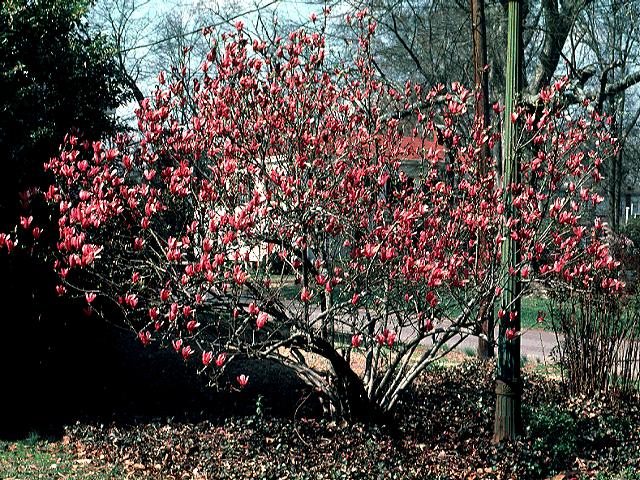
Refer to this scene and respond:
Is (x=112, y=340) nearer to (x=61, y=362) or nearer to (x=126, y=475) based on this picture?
(x=61, y=362)

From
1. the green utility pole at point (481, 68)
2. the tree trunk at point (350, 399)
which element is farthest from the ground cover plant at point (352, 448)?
the green utility pole at point (481, 68)

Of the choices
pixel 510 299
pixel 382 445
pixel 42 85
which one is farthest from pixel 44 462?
pixel 510 299

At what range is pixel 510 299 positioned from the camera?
5449 millimetres

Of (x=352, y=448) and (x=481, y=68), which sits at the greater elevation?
(x=481, y=68)

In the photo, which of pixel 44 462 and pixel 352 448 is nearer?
pixel 352 448

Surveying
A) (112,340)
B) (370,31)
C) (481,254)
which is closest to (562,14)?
(370,31)

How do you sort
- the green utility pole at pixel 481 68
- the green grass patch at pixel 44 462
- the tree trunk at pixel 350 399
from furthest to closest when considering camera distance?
the green utility pole at pixel 481 68 < the tree trunk at pixel 350 399 < the green grass patch at pixel 44 462

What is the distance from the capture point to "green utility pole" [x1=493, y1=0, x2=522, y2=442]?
5461 millimetres

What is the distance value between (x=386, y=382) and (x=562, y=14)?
37.3 feet

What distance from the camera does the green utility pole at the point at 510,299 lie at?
5461mm

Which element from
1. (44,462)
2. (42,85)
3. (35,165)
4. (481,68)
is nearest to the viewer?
(44,462)

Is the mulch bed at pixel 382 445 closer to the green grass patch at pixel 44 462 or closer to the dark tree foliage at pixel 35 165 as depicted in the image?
the green grass patch at pixel 44 462

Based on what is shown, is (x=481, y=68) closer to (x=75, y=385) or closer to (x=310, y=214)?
(x=310, y=214)

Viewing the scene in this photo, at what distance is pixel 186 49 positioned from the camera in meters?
6.14
